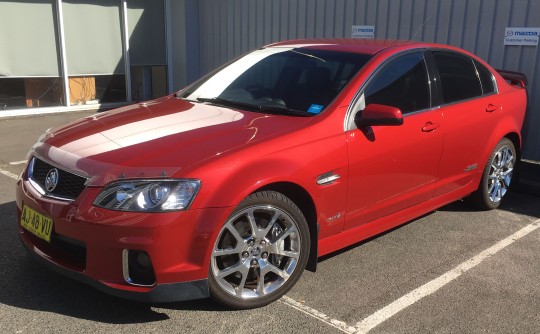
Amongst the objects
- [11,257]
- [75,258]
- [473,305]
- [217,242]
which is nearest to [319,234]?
[217,242]

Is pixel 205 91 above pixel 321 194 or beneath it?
above

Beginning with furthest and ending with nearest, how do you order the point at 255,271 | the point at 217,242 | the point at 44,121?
the point at 44,121 < the point at 255,271 < the point at 217,242

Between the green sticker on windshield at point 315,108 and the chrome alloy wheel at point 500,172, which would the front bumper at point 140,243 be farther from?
the chrome alloy wheel at point 500,172

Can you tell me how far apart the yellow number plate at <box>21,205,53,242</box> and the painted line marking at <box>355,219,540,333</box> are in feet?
6.22

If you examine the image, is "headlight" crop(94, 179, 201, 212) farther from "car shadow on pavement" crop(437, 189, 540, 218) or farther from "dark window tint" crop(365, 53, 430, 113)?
"car shadow on pavement" crop(437, 189, 540, 218)

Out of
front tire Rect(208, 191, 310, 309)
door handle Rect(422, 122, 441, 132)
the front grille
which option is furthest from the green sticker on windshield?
the front grille

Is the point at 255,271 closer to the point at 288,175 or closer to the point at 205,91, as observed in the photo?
the point at 288,175

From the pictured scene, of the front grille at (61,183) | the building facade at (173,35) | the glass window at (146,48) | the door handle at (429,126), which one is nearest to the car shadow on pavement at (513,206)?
the door handle at (429,126)

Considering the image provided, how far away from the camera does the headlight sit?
2.83m

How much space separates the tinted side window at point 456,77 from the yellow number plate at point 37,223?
10.6 ft

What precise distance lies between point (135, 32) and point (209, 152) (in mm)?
9022

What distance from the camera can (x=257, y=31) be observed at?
10.4m

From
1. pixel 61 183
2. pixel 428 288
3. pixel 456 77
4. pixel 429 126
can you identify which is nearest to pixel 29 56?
pixel 61 183

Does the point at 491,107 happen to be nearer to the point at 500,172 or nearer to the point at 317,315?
the point at 500,172
